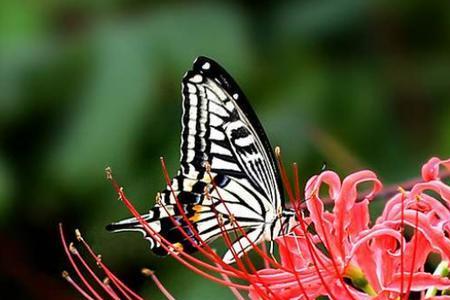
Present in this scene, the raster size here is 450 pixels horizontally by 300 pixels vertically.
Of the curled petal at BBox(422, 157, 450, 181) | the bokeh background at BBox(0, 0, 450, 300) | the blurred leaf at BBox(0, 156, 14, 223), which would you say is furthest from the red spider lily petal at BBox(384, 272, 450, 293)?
the blurred leaf at BBox(0, 156, 14, 223)

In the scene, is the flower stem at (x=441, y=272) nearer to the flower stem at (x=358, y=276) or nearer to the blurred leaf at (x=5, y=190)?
the flower stem at (x=358, y=276)

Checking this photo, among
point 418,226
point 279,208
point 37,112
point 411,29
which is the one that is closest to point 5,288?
point 37,112

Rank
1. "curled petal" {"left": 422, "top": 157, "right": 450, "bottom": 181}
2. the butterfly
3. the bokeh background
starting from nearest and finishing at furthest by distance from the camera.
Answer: "curled petal" {"left": 422, "top": 157, "right": 450, "bottom": 181}, the butterfly, the bokeh background

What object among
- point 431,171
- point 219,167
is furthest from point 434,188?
point 219,167

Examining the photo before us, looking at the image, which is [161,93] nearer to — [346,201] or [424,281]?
[346,201]

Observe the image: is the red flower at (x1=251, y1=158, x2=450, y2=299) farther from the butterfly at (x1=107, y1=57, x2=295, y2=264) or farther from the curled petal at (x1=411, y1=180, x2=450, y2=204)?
the butterfly at (x1=107, y1=57, x2=295, y2=264)

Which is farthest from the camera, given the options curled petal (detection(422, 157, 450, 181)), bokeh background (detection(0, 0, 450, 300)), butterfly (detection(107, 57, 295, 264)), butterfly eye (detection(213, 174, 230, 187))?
bokeh background (detection(0, 0, 450, 300))
